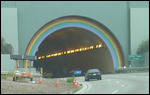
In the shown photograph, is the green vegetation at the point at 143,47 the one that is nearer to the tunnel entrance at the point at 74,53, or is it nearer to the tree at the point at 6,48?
the tunnel entrance at the point at 74,53

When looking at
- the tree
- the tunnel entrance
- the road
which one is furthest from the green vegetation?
the tree

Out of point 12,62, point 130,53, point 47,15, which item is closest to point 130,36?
point 130,53

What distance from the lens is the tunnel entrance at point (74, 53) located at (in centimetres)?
5600

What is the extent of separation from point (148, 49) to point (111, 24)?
7128 mm

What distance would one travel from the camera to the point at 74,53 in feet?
225

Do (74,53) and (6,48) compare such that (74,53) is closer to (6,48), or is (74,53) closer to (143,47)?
(143,47)

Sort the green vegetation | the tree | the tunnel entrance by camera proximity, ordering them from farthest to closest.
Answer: the tunnel entrance
the green vegetation
the tree

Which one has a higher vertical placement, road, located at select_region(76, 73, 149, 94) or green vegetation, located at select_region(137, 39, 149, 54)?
green vegetation, located at select_region(137, 39, 149, 54)

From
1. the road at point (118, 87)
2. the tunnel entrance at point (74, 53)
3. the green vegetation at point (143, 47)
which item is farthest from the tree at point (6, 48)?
the green vegetation at point (143, 47)

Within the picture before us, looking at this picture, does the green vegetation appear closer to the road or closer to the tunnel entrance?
the tunnel entrance

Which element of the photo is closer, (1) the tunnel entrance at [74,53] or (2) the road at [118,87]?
(2) the road at [118,87]

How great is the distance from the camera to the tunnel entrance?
184ft

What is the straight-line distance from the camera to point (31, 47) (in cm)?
4934

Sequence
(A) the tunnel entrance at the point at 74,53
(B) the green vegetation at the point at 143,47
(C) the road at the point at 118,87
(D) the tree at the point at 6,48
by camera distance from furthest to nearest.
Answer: (A) the tunnel entrance at the point at 74,53 < (B) the green vegetation at the point at 143,47 < (D) the tree at the point at 6,48 < (C) the road at the point at 118,87
